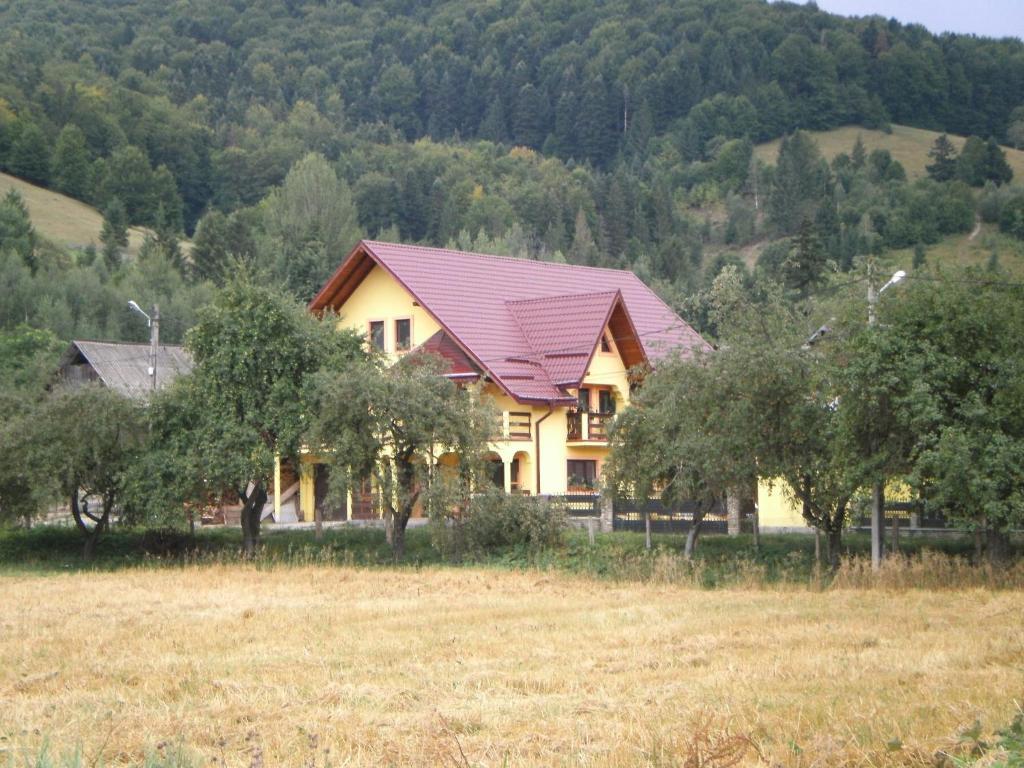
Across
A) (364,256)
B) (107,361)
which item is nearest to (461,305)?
(364,256)

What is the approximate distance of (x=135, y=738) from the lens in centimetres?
1280

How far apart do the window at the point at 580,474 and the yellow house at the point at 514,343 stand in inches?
1.4

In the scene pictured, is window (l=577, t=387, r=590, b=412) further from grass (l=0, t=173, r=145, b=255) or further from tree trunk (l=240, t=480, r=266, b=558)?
grass (l=0, t=173, r=145, b=255)

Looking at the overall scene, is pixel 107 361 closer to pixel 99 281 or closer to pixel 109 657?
pixel 99 281

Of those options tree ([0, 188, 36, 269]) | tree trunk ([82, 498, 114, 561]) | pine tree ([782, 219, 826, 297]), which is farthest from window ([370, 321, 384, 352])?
tree ([0, 188, 36, 269])

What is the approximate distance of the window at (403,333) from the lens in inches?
1949

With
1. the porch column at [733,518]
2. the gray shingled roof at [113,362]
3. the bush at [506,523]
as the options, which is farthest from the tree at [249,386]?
the gray shingled roof at [113,362]

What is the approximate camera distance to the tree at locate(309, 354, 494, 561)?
35938 millimetres

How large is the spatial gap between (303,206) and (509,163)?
7245 centimetres

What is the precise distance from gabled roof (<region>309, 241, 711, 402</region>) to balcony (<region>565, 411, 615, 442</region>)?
54.4 inches

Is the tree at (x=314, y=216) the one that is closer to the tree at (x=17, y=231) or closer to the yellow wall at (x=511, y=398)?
the tree at (x=17, y=231)

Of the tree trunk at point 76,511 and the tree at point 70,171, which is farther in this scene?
the tree at point 70,171

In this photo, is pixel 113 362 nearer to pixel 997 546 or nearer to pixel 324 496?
pixel 324 496

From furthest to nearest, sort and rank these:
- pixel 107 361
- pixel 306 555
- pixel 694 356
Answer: pixel 107 361 < pixel 306 555 < pixel 694 356
